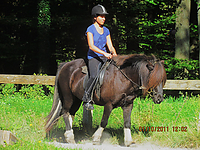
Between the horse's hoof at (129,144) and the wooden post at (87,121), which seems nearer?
the horse's hoof at (129,144)

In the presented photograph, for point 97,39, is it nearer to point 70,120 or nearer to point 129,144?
point 70,120

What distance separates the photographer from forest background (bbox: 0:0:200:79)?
12.7m

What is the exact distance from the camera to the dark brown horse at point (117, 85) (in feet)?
15.8

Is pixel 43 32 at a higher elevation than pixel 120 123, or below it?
higher

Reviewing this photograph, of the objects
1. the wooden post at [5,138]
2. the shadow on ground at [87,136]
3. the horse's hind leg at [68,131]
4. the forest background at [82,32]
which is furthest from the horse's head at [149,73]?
the forest background at [82,32]

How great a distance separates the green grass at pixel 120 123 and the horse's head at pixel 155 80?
1191 millimetres

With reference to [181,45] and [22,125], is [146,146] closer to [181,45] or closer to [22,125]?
[22,125]

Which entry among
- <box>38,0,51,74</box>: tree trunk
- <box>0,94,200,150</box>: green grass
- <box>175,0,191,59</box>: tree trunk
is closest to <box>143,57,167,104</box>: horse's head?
<box>0,94,200,150</box>: green grass

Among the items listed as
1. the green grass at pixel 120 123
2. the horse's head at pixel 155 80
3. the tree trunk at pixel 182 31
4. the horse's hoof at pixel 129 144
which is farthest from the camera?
the tree trunk at pixel 182 31

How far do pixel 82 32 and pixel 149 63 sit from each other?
36.7 ft

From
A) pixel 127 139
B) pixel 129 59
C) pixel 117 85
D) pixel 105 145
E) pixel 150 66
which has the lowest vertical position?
pixel 105 145

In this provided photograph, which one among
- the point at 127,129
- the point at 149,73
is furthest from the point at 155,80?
the point at 127,129

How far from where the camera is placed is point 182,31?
12.6 meters

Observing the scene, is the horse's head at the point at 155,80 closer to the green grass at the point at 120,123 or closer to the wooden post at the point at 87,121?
the green grass at the point at 120,123
